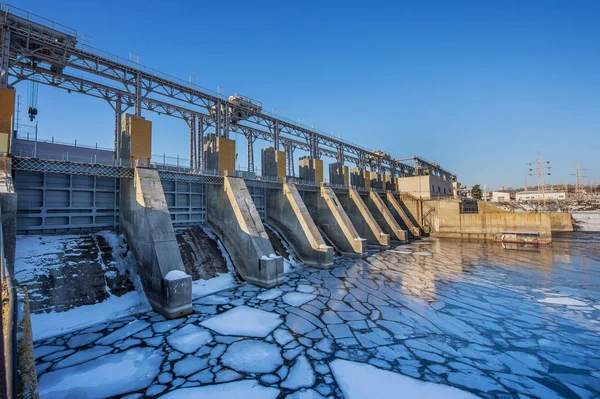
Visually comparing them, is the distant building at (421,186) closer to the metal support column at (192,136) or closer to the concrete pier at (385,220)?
the concrete pier at (385,220)

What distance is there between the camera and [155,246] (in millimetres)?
8781

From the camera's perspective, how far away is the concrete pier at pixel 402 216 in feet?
91.0

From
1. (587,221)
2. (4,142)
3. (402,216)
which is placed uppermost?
(4,142)

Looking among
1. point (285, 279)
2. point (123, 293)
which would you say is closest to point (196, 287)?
A: point (123, 293)

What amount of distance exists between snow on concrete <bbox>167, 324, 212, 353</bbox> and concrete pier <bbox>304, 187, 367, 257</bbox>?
12.2m

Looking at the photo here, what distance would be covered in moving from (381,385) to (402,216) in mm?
25770

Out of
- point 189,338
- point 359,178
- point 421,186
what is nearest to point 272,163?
point 359,178

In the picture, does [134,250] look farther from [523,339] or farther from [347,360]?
[523,339]

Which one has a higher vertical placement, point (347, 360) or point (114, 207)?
point (114, 207)

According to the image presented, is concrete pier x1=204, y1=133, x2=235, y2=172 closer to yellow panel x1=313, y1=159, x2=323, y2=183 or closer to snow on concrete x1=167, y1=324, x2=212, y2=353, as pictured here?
yellow panel x1=313, y1=159, x2=323, y2=183

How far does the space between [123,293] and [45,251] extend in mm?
3243

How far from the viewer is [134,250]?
1025cm

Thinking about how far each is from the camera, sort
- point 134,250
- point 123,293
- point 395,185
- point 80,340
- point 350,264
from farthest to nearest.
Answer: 1. point 395,185
2. point 350,264
3. point 134,250
4. point 123,293
5. point 80,340

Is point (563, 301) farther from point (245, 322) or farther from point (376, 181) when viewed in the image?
point (376, 181)
